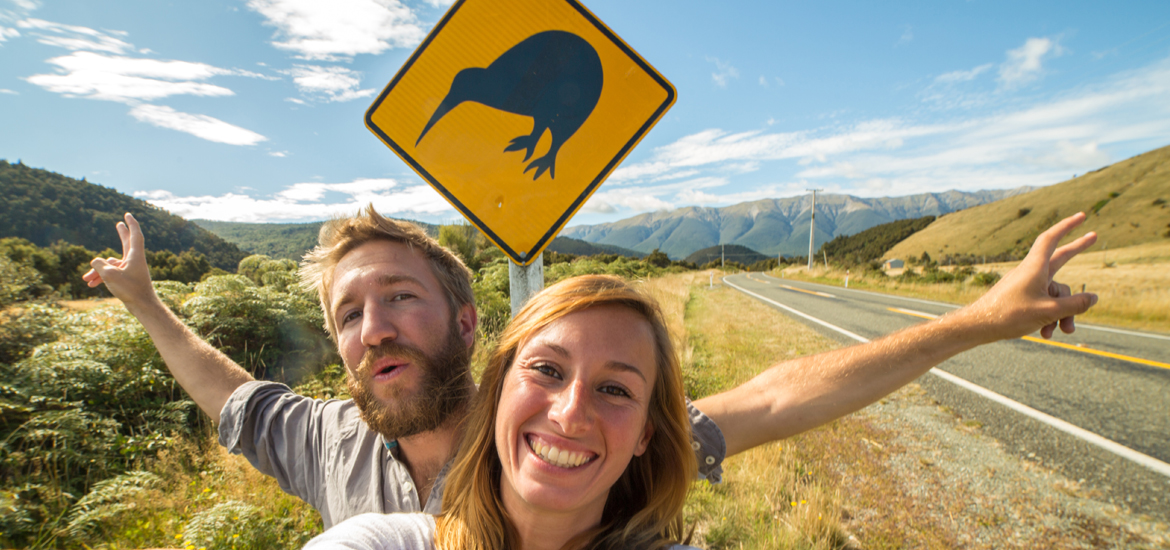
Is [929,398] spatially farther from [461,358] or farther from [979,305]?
[461,358]

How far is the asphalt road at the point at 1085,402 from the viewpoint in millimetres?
2990

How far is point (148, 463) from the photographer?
131 inches

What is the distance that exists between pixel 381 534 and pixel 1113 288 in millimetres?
22125

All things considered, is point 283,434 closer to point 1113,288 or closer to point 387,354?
point 387,354

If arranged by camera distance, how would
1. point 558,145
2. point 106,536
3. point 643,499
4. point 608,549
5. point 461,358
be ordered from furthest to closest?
point 106,536, point 461,358, point 558,145, point 643,499, point 608,549

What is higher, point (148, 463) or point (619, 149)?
point (619, 149)

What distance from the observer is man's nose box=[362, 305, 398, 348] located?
163 cm

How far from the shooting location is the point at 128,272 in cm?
221

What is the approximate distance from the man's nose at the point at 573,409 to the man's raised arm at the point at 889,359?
2.78 feet

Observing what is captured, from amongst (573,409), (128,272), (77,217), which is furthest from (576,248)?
(573,409)

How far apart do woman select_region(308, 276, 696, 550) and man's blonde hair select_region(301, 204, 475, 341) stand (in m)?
0.55

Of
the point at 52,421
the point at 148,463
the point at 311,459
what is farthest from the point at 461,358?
the point at 52,421

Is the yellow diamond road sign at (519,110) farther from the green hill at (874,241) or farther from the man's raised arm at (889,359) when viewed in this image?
the green hill at (874,241)

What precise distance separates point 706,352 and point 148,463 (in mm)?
6157
